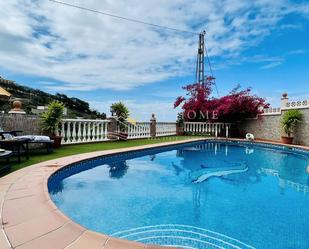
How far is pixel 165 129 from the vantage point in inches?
691

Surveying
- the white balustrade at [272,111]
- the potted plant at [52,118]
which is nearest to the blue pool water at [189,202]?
the potted plant at [52,118]

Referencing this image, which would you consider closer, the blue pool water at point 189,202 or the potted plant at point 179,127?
the blue pool water at point 189,202

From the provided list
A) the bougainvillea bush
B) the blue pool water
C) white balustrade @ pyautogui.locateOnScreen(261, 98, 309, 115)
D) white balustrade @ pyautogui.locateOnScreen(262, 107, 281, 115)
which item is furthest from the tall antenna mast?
the blue pool water

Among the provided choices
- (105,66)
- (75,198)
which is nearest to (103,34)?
(105,66)

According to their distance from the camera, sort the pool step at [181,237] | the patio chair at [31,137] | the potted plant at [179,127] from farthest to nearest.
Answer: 1. the potted plant at [179,127]
2. the patio chair at [31,137]
3. the pool step at [181,237]

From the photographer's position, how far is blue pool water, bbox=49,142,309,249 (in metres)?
3.34

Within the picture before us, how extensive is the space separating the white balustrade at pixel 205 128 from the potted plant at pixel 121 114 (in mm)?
7125

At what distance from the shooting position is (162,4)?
11367 mm

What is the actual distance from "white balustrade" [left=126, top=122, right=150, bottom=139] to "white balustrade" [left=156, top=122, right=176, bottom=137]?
1161mm

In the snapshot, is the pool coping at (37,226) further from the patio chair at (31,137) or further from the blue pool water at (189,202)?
the patio chair at (31,137)

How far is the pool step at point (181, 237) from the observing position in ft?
10.1

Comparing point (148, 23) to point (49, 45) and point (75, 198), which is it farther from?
point (75, 198)

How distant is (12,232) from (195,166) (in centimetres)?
664

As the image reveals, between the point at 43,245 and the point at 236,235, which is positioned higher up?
the point at 43,245
